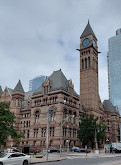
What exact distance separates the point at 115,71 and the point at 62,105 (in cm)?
13375

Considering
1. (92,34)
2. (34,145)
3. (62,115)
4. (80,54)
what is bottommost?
(34,145)

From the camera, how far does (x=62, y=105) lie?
2586 inches

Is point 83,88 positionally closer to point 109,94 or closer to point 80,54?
point 80,54

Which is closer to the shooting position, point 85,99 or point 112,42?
point 85,99

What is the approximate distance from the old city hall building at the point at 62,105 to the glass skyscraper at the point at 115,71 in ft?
300

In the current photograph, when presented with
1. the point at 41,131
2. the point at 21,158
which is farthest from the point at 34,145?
the point at 21,158

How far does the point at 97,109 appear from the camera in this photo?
84.6m

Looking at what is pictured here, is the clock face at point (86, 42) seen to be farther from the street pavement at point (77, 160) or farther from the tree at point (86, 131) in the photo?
the street pavement at point (77, 160)

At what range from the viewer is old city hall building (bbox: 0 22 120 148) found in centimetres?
6569

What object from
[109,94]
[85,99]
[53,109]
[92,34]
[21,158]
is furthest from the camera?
[109,94]

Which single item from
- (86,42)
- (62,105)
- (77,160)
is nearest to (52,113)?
(62,105)

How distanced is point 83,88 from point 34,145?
30179 millimetres

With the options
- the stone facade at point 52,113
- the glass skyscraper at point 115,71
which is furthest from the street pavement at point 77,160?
the glass skyscraper at point 115,71

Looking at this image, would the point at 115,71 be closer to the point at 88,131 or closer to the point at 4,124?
the point at 88,131
